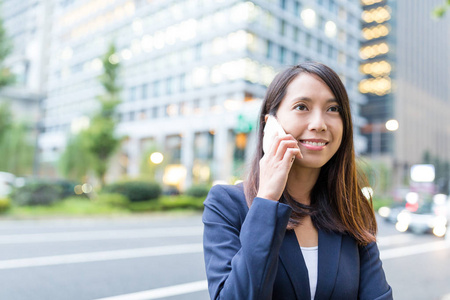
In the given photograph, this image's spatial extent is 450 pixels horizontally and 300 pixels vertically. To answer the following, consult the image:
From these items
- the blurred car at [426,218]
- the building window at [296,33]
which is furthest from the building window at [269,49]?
the blurred car at [426,218]

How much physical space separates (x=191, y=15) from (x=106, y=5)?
18.2 meters

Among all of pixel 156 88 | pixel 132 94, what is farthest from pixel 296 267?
pixel 132 94

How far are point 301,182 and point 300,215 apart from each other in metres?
0.16

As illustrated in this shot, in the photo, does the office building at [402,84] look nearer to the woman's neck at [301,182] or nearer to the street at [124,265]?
the street at [124,265]

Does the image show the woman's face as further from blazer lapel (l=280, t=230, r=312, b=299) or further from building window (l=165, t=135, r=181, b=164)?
building window (l=165, t=135, r=181, b=164)

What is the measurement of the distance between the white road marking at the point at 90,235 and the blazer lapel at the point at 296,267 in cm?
1064

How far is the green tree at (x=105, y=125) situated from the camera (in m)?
24.7

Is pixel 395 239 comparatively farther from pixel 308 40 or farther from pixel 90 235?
pixel 308 40

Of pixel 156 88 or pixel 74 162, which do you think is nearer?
pixel 74 162

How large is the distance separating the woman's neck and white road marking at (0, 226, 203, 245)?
10550mm

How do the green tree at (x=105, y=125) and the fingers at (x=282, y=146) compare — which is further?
the green tree at (x=105, y=125)

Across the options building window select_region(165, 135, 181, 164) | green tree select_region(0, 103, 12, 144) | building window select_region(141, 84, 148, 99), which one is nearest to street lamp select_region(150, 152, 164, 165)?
building window select_region(165, 135, 181, 164)

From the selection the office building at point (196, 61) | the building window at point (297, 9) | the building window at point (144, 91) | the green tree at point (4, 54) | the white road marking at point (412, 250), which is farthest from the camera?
the building window at point (144, 91)

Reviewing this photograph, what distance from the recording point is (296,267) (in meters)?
1.52
